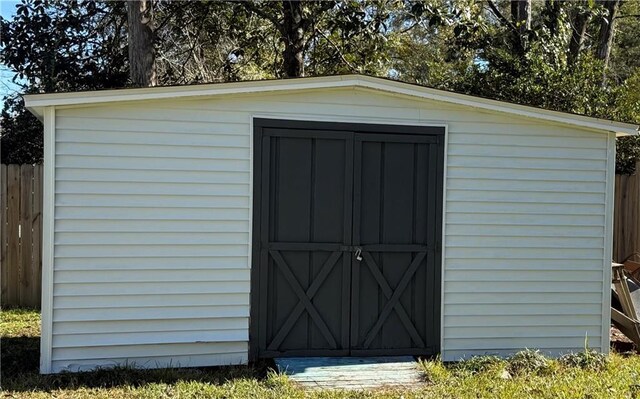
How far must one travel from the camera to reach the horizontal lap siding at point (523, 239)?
579 centimetres

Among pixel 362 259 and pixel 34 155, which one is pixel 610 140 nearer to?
pixel 362 259

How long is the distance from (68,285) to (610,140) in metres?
5.26

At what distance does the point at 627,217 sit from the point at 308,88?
223 inches

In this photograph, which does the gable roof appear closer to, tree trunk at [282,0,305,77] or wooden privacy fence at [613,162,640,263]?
wooden privacy fence at [613,162,640,263]

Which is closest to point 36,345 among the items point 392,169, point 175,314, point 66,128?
point 175,314

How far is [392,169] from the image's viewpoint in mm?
5672

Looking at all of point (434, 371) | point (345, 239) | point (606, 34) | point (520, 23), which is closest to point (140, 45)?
point (345, 239)

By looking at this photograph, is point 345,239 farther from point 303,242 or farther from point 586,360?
point 586,360

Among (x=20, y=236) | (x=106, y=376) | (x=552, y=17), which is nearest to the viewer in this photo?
(x=106, y=376)

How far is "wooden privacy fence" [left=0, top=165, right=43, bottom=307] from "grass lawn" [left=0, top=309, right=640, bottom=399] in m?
2.06

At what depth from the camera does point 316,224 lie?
5.55 meters

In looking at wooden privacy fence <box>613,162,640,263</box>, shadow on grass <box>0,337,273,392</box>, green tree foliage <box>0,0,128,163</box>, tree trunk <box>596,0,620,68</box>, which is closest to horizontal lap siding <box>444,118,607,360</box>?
shadow on grass <box>0,337,273,392</box>

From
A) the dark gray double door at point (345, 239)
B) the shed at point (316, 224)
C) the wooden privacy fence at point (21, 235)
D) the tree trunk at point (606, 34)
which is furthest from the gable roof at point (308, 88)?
the tree trunk at point (606, 34)

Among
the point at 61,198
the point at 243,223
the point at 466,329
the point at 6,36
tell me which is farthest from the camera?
the point at 6,36
